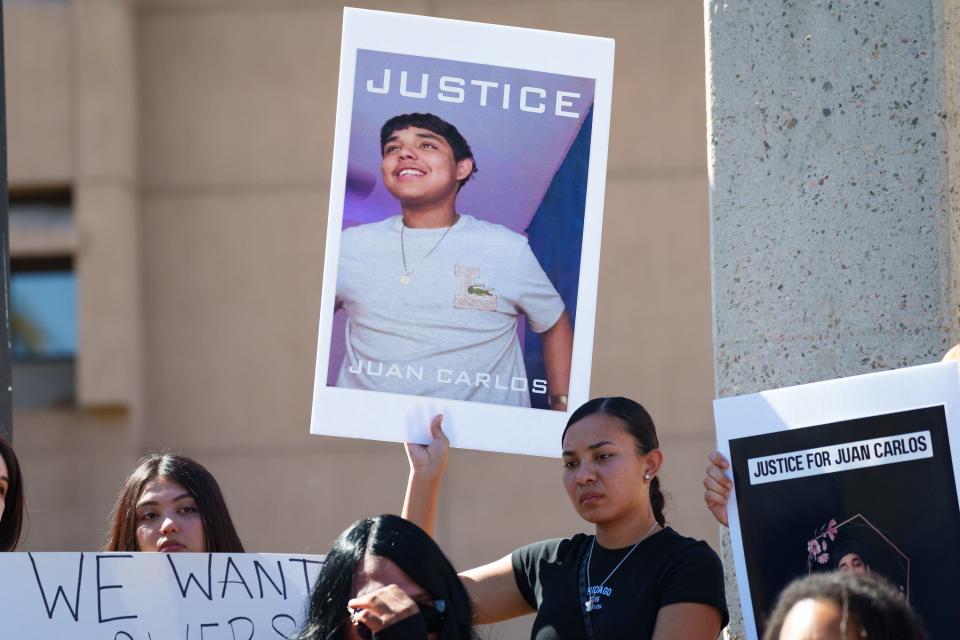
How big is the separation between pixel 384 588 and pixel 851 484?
1.03 metres

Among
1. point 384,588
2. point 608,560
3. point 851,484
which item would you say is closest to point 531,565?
point 608,560

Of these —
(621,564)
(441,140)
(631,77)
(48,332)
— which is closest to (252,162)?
(48,332)

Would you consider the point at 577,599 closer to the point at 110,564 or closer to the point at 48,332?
the point at 110,564

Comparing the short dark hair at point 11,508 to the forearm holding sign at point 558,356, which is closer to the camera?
the short dark hair at point 11,508

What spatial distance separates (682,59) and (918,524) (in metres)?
9.07

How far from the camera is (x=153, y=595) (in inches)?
131

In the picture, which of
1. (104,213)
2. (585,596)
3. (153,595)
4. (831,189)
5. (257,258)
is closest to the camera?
(585,596)

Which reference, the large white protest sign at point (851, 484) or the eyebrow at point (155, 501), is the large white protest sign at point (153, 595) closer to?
the eyebrow at point (155, 501)

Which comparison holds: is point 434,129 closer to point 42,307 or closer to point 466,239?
point 466,239

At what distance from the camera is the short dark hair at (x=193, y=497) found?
3.62 meters

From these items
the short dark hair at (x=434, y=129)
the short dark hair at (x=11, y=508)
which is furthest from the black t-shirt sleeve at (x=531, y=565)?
the short dark hair at (x=11, y=508)

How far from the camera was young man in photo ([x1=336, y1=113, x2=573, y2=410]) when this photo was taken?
372cm

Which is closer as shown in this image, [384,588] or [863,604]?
[863,604]

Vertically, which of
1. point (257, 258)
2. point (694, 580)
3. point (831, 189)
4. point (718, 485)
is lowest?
point (694, 580)
